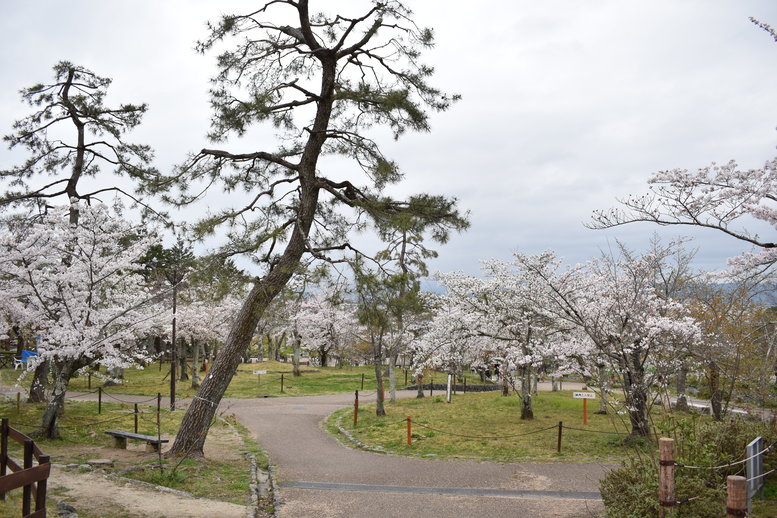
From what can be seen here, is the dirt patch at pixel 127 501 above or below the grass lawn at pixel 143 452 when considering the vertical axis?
above

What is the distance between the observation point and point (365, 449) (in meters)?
14.1

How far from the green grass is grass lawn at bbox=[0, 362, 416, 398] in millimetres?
8192

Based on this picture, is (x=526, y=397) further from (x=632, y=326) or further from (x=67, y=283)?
(x=67, y=283)

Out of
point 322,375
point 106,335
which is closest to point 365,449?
point 106,335

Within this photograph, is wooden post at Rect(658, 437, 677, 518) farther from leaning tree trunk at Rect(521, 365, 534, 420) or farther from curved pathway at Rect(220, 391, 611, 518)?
leaning tree trunk at Rect(521, 365, 534, 420)

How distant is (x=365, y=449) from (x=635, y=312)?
7.67 m

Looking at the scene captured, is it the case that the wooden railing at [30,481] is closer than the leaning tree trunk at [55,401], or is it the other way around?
the wooden railing at [30,481]

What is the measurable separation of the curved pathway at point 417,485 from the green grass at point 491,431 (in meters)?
1.07

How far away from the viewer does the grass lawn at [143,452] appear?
368 inches

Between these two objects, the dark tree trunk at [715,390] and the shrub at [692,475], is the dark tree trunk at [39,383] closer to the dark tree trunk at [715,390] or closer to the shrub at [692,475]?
the shrub at [692,475]

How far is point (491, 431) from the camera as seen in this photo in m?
15.7

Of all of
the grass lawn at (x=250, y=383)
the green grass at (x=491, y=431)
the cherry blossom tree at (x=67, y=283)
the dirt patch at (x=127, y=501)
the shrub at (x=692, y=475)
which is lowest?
the grass lawn at (x=250, y=383)

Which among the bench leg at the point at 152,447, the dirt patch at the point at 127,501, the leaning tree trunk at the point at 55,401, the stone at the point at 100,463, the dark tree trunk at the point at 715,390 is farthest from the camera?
the dark tree trunk at the point at 715,390

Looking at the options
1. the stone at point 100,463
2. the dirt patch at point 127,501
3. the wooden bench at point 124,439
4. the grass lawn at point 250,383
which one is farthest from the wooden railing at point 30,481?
the grass lawn at point 250,383
